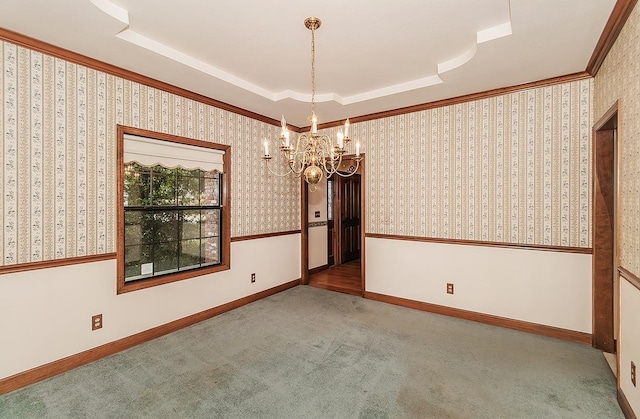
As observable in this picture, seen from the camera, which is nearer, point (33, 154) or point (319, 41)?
Result: point (33, 154)

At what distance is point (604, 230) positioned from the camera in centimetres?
277

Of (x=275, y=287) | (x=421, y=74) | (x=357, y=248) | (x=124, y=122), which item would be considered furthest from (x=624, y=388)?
A: (x=357, y=248)

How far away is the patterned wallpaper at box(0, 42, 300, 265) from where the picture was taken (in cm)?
227

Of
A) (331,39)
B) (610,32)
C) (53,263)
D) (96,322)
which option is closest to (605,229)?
(610,32)

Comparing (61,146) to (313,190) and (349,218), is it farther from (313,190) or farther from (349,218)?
(349,218)

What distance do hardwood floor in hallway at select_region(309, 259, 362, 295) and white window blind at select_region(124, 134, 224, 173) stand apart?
238cm

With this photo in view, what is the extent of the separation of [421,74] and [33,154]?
352cm

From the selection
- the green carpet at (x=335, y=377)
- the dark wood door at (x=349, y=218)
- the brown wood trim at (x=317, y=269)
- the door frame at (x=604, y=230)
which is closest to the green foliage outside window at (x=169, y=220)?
the green carpet at (x=335, y=377)

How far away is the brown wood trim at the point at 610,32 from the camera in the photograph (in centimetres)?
188

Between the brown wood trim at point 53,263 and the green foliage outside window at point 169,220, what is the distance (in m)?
0.33

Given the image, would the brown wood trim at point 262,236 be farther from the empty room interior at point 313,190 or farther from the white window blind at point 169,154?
the white window blind at point 169,154

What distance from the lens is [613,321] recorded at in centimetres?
278

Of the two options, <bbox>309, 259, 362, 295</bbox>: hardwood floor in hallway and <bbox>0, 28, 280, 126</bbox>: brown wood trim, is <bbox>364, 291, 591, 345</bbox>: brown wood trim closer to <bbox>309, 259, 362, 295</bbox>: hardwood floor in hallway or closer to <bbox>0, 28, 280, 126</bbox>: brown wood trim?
<bbox>309, 259, 362, 295</bbox>: hardwood floor in hallway

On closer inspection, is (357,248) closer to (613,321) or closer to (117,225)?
(613,321)
